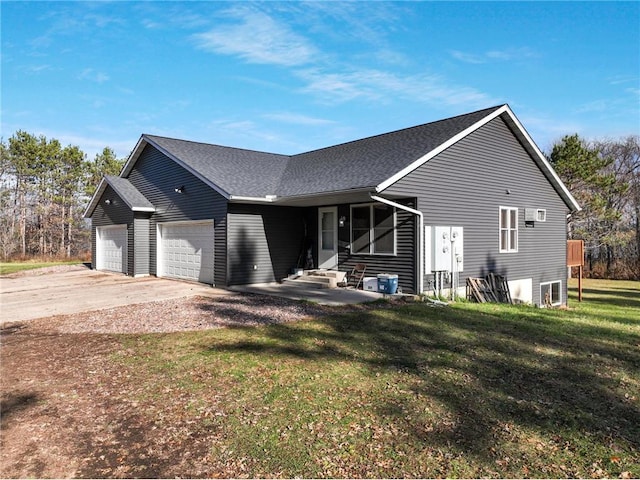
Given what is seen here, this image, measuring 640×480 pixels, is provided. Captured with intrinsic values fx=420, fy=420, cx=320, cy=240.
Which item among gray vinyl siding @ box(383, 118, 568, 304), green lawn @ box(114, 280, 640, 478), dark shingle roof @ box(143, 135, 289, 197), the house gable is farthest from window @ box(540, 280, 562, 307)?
dark shingle roof @ box(143, 135, 289, 197)

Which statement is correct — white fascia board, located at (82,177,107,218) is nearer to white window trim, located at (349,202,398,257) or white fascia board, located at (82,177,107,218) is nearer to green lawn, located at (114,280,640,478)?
white window trim, located at (349,202,398,257)

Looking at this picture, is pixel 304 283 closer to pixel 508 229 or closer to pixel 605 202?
pixel 508 229

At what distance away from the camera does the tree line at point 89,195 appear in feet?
91.5

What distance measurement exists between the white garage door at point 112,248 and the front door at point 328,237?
9083 mm

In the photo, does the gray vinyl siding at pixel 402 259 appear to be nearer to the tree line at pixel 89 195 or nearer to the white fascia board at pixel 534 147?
the white fascia board at pixel 534 147

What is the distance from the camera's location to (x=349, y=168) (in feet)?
44.2

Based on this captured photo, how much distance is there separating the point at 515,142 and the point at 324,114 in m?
9.28

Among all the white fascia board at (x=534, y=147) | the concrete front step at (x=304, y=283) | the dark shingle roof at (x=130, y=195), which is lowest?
the concrete front step at (x=304, y=283)

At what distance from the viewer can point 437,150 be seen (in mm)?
12305

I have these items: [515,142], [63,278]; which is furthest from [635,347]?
[63,278]

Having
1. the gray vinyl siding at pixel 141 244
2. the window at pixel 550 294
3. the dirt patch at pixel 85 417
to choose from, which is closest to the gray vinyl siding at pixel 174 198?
the gray vinyl siding at pixel 141 244

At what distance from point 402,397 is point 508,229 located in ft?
39.9

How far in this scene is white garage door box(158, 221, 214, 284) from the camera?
14.6 metres

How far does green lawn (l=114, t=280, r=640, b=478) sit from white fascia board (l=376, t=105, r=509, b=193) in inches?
172
